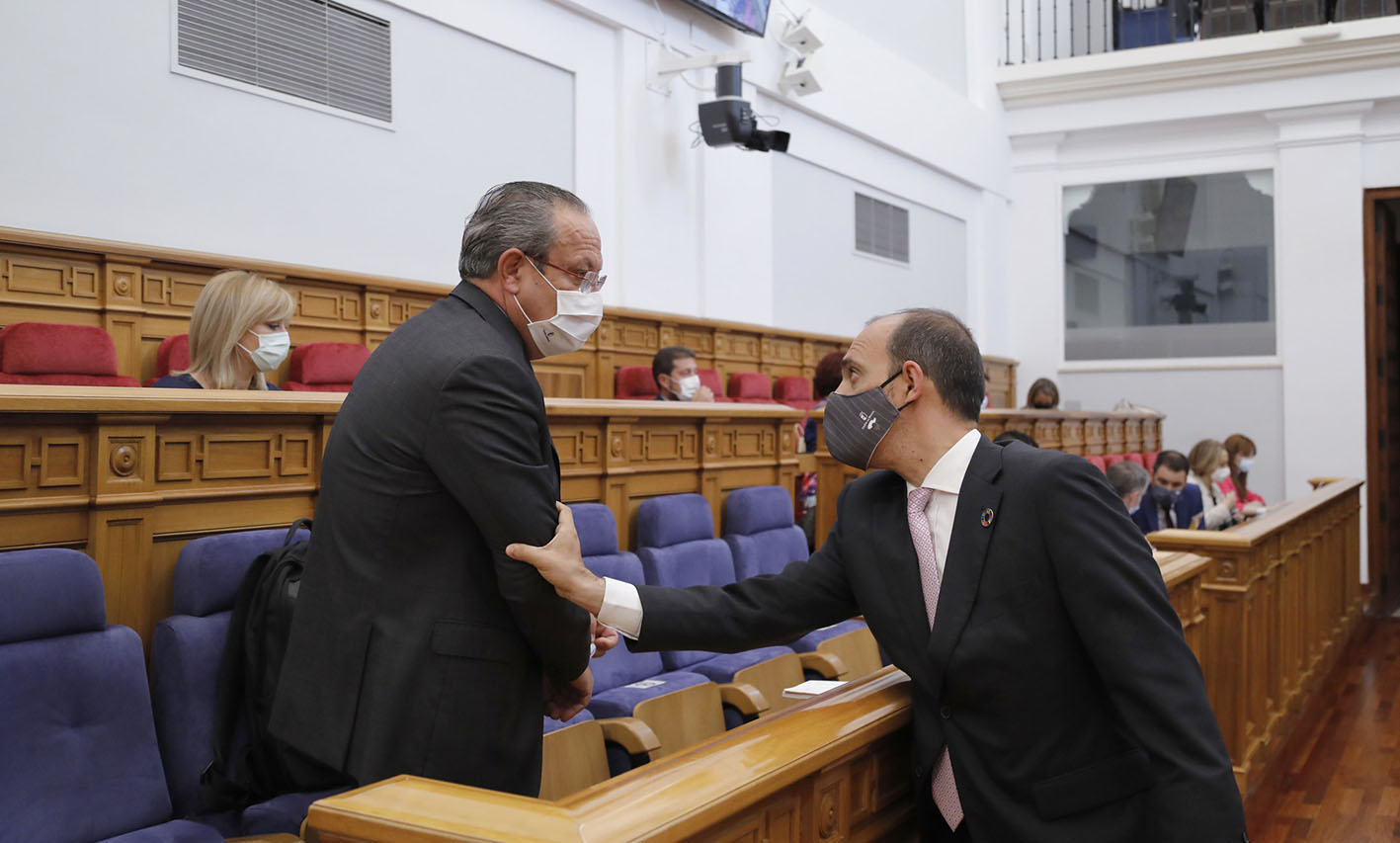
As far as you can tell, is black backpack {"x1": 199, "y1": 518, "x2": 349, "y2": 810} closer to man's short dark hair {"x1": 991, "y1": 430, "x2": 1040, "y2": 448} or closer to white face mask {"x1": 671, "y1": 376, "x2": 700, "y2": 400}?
man's short dark hair {"x1": 991, "y1": 430, "x2": 1040, "y2": 448}

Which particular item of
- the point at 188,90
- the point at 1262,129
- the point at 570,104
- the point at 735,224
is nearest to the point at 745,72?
the point at 735,224

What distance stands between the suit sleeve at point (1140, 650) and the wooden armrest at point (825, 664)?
5.09 feet

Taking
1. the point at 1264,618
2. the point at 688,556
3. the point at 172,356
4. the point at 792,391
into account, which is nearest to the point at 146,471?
the point at 688,556

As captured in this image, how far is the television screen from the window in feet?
16.1

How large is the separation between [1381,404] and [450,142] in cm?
798

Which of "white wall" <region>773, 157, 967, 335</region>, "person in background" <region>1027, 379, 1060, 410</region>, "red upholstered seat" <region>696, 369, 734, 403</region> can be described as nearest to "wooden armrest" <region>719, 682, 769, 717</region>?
"red upholstered seat" <region>696, 369, 734, 403</region>

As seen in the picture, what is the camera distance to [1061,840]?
1.28m

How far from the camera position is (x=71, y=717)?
1.59 m

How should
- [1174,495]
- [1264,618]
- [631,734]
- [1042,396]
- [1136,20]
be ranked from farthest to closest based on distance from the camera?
[1136,20], [1042,396], [1174,495], [1264,618], [631,734]

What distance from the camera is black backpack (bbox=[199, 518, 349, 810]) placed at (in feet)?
5.62

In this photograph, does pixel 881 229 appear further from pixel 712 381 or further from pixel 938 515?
pixel 938 515

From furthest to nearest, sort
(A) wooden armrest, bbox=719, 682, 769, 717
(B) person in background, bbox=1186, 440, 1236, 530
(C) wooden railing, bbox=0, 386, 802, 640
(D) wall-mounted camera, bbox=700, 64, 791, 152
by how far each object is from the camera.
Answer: (D) wall-mounted camera, bbox=700, 64, 791, 152 < (B) person in background, bbox=1186, 440, 1236, 530 < (A) wooden armrest, bbox=719, 682, 769, 717 < (C) wooden railing, bbox=0, 386, 802, 640

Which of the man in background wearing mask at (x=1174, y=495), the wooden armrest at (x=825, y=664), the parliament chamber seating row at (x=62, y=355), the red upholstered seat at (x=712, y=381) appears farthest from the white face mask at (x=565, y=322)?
the red upholstered seat at (x=712, y=381)

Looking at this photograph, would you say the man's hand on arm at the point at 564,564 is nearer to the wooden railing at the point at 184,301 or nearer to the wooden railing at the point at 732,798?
the wooden railing at the point at 732,798
